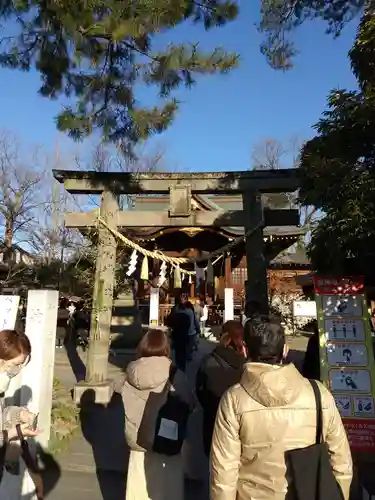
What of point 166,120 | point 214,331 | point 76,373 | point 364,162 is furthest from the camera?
point 214,331

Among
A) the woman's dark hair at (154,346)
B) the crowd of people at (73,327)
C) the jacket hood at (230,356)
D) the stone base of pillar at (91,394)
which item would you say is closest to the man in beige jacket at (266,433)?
the woman's dark hair at (154,346)

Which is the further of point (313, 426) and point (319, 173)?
point (319, 173)

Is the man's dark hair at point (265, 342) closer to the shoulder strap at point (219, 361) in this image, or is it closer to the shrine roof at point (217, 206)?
the shoulder strap at point (219, 361)

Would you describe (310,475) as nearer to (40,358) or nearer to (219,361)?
(219,361)

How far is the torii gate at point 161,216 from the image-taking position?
6742 mm

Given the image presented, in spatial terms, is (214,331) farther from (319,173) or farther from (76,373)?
(319,173)

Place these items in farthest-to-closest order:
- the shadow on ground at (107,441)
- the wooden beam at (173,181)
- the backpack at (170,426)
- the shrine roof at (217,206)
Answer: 1. the shrine roof at (217,206)
2. the wooden beam at (173,181)
3. the shadow on ground at (107,441)
4. the backpack at (170,426)

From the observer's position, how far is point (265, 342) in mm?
2027

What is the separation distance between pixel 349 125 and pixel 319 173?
0.55m

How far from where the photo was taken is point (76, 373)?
30.8 feet

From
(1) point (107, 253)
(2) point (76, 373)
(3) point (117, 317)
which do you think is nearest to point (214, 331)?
(3) point (117, 317)

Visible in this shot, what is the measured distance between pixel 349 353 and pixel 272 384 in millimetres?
3151

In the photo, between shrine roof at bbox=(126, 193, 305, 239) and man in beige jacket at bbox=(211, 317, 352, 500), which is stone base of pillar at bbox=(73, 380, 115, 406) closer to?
shrine roof at bbox=(126, 193, 305, 239)

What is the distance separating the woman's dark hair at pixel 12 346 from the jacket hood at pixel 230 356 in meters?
1.61
